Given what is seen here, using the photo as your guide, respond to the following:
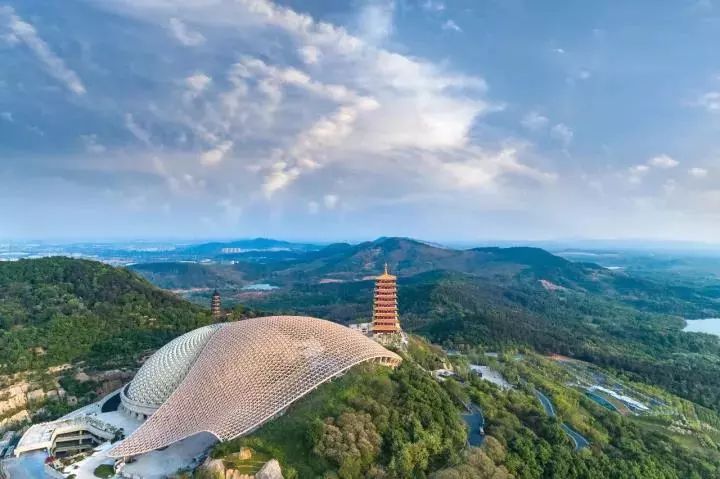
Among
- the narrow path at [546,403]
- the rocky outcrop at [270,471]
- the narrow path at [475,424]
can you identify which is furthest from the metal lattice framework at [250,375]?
the narrow path at [546,403]

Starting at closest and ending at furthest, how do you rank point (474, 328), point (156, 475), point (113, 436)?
1. point (156, 475)
2. point (113, 436)
3. point (474, 328)

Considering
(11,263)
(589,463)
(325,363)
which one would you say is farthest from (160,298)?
(589,463)

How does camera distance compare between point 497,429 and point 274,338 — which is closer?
point 497,429

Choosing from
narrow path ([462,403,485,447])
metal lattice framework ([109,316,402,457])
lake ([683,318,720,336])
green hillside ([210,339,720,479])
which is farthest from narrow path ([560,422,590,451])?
lake ([683,318,720,336])

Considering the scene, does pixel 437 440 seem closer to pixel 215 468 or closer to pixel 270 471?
pixel 270 471

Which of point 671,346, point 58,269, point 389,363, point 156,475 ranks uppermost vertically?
point 58,269

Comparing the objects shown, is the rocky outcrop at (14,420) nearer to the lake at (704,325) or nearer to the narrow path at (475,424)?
the narrow path at (475,424)

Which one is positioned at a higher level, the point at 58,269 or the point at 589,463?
the point at 58,269

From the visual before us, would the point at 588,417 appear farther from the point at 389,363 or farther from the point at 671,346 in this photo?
the point at 671,346
